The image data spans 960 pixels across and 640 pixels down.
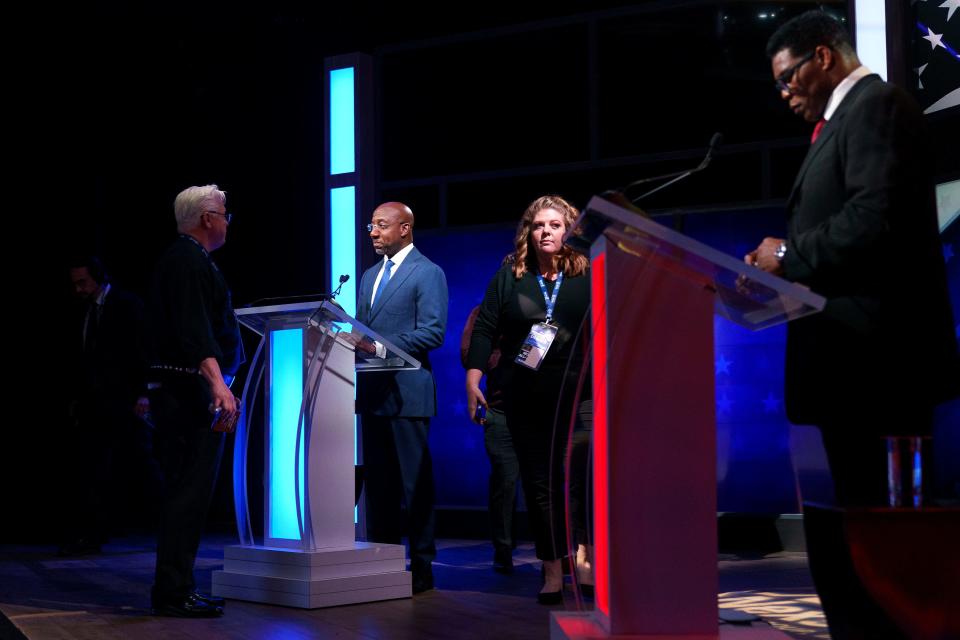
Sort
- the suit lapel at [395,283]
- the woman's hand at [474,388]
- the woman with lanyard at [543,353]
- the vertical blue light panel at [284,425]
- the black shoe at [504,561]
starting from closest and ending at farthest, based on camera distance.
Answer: the woman with lanyard at [543,353], the vertical blue light panel at [284,425], the woman's hand at [474,388], the suit lapel at [395,283], the black shoe at [504,561]

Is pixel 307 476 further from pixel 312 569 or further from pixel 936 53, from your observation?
pixel 936 53

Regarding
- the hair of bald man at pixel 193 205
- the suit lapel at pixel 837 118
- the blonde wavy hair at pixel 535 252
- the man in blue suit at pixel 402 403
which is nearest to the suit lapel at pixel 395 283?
the man in blue suit at pixel 402 403

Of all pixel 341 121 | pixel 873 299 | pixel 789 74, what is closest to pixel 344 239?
pixel 341 121

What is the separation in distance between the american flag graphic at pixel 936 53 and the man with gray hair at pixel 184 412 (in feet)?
11.0

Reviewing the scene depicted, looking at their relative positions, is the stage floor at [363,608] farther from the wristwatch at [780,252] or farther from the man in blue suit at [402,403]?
the wristwatch at [780,252]

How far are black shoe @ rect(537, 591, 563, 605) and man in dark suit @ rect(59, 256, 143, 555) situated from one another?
333 cm

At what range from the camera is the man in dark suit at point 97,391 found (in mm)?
6402

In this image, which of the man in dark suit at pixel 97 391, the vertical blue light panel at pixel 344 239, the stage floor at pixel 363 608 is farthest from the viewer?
the vertical blue light panel at pixel 344 239

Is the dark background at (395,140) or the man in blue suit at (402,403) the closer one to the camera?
the man in blue suit at (402,403)

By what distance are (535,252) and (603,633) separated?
2251 mm

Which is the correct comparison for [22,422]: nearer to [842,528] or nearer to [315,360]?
[315,360]

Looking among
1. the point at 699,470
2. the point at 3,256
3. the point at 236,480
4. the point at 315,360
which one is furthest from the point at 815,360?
the point at 3,256

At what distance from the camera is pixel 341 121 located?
7.21m

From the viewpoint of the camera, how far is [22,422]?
7.17m
